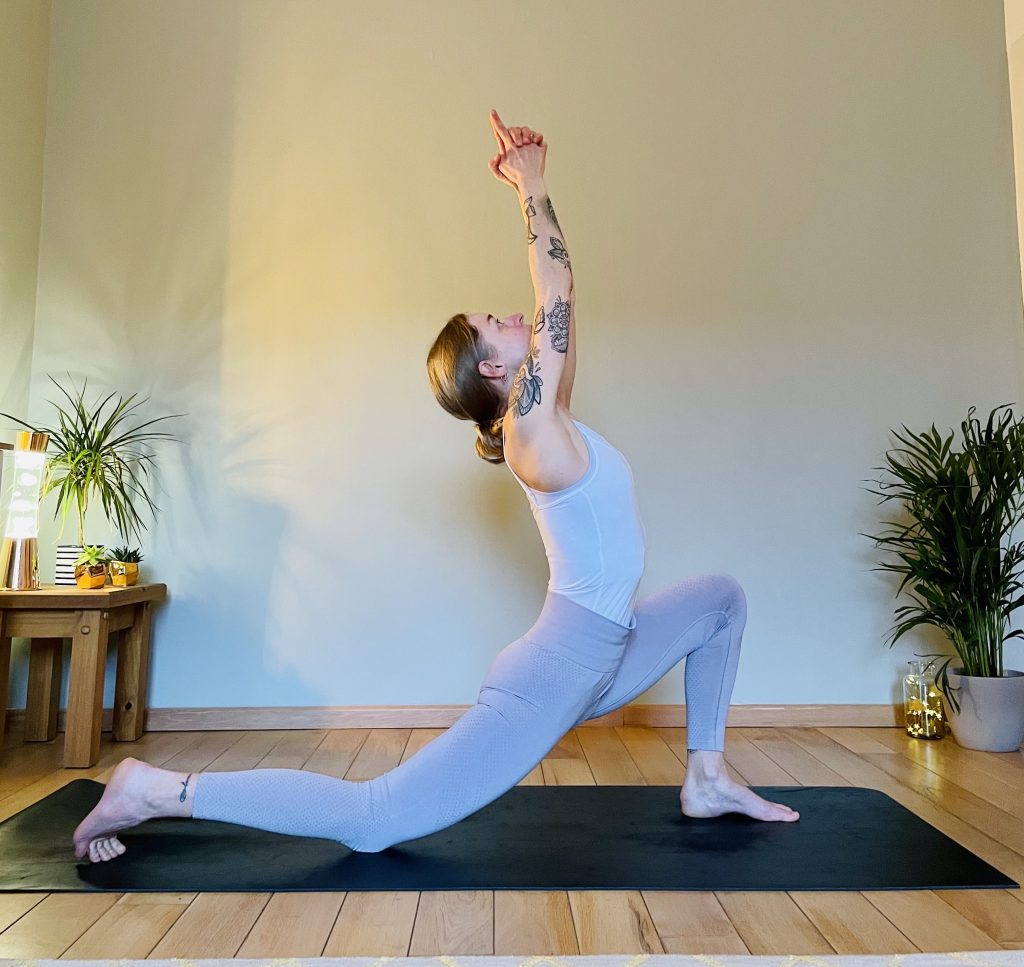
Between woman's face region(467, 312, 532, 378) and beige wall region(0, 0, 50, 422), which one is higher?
beige wall region(0, 0, 50, 422)

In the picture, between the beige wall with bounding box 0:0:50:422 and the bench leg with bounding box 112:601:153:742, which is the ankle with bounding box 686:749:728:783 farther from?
the beige wall with bounding box 0:0:50:422

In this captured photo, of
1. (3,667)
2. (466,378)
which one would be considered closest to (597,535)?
(466,378)

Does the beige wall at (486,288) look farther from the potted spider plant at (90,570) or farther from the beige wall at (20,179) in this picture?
the potted spider plant at (90,570)

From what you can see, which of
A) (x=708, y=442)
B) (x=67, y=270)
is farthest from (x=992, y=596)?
(x=67, y=270)

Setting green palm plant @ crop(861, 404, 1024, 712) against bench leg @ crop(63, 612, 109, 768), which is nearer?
bench leg @ crop(63, 612, 109, 768)

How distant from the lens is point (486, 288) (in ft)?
10.9

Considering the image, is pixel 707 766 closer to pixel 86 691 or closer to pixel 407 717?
pixel 407 717

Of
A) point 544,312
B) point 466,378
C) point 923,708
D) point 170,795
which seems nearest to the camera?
point 170,795

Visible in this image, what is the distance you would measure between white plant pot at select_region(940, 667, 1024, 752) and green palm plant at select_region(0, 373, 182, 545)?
2.90m

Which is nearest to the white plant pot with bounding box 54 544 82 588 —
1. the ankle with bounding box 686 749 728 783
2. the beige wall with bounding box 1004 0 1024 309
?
the ankle with bounding box 686 749 728 783

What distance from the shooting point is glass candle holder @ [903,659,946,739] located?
3029mm

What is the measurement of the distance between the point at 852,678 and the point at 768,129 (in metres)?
2.14

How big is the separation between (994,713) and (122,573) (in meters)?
2.90

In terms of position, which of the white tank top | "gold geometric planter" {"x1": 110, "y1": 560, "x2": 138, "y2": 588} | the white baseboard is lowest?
the white baseboard
